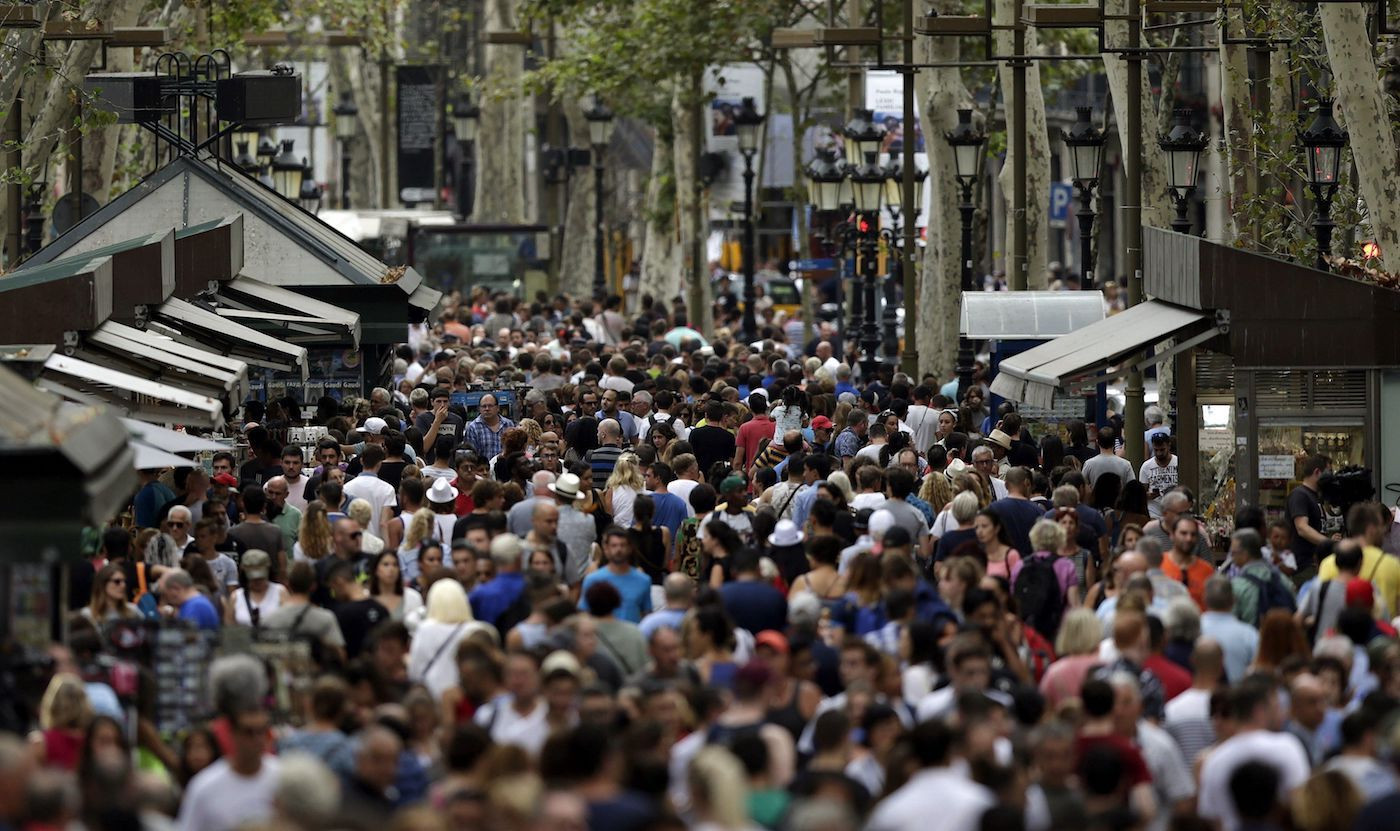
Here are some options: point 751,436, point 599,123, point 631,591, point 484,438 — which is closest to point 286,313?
point 484,438

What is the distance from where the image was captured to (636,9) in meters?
47.9

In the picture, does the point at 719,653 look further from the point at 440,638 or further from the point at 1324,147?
the point at 1324,147

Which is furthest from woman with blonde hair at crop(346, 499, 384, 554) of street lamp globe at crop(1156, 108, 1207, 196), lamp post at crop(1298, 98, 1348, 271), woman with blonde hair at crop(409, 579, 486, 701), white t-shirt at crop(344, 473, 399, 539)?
street lamp globe at crop(1156, 108, 1207, 196)

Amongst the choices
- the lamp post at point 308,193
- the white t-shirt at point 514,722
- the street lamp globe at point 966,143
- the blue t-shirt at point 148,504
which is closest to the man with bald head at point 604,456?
the blue t-shirt at point 148,504

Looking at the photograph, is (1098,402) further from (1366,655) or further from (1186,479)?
(1366,655)

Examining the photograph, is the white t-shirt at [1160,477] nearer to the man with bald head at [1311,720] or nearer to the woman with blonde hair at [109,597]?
the woman with blonde hair at [109,597]

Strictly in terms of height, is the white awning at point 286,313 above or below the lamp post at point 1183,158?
below

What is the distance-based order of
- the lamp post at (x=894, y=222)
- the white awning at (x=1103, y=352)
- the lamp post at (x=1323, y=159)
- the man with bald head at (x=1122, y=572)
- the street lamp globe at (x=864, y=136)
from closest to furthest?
the man with bald head at (x=1122, y=572)
the white awning at (x=1103, y=352)
the lamp post at (x=1323, y=159)
the street lamp globe at (x=864, y=136)
the lamp post at (x=894, y=222)

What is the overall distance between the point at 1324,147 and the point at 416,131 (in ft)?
131

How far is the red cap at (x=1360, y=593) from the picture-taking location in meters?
11.5

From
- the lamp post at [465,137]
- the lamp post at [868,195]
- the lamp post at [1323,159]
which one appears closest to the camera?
the lamp post at [1323,159]

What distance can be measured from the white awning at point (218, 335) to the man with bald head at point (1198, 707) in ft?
31.5

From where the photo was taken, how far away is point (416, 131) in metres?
58.7

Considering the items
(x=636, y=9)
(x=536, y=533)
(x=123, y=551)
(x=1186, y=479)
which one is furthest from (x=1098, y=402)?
(x=636, y=9)
